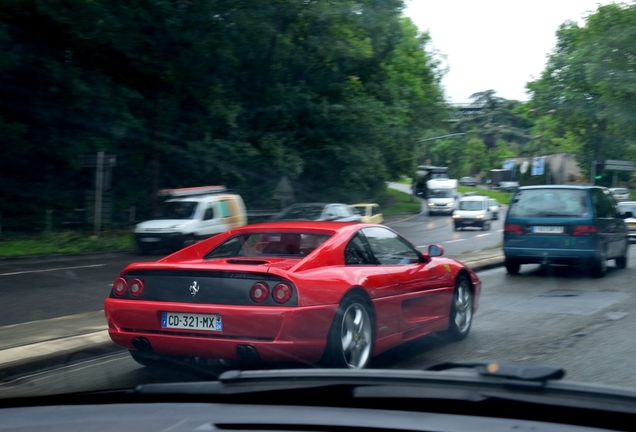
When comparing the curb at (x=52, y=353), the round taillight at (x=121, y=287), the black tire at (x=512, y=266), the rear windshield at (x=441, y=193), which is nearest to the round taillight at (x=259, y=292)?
the round taillight at (x=121, y=287)

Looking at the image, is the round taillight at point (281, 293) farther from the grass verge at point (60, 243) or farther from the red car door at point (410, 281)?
the grass verge at point (60, 243)

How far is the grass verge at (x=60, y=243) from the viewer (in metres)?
21.2

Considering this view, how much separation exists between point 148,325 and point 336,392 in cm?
405

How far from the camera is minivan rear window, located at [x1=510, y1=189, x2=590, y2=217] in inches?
565

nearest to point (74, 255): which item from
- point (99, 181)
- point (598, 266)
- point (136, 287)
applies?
point (99, 181)

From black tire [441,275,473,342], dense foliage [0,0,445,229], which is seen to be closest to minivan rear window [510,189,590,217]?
black tire [441,275,473,342]

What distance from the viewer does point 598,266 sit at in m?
14.4

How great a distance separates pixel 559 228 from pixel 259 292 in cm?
989

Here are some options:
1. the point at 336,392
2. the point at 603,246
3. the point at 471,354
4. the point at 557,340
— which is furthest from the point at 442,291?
the point at 603,246

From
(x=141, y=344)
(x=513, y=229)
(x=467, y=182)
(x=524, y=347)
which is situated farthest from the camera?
(x=467, y=182)

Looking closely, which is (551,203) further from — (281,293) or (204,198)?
(204,198)

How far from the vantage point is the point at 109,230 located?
2798 cm

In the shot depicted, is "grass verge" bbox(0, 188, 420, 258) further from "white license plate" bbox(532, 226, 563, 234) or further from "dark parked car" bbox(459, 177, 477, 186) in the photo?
"dark parked car" bbox(459, 177, 477, 186)

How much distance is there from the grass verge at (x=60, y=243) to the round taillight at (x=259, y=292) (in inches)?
623
